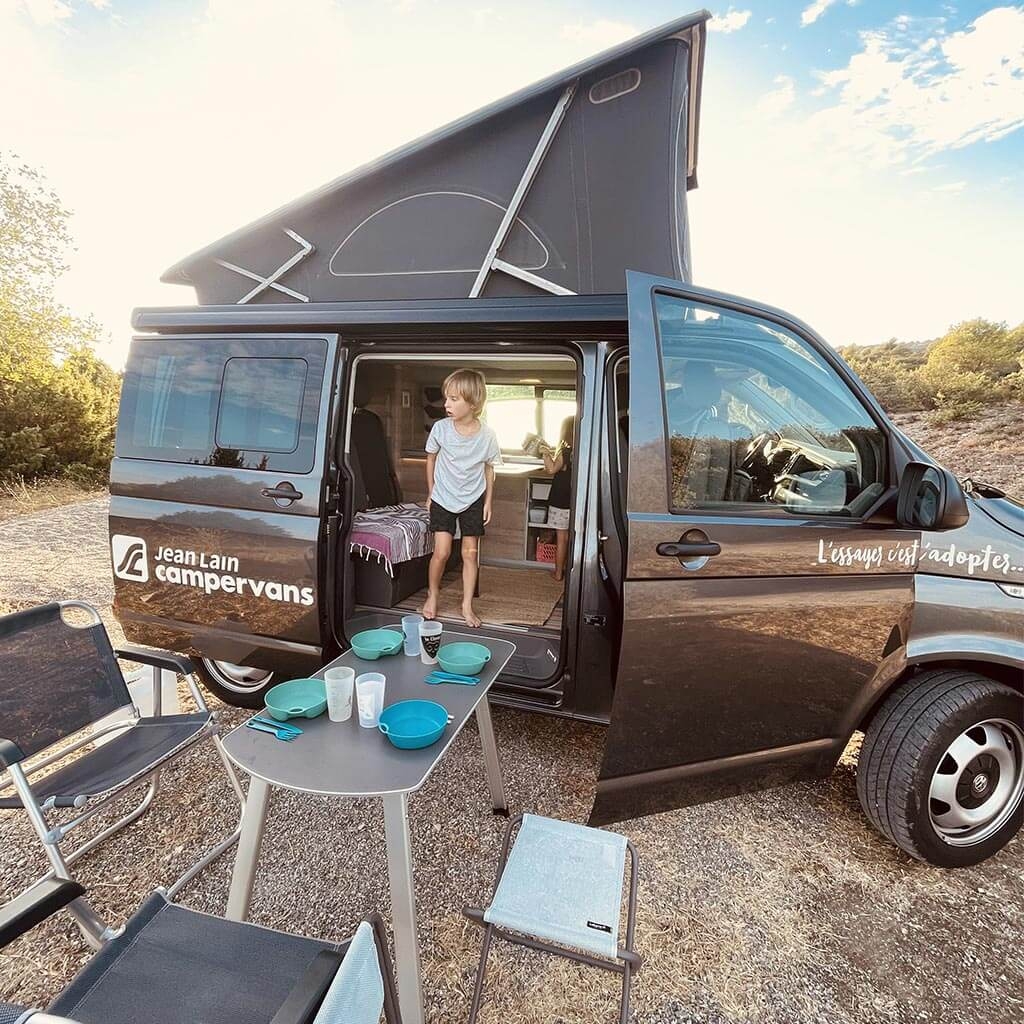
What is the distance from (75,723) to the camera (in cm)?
231

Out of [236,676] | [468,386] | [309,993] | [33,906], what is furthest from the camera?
[468,386]

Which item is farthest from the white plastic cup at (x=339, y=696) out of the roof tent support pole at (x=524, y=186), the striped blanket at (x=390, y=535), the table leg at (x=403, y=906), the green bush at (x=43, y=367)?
the green bush at (x=43, y=367)

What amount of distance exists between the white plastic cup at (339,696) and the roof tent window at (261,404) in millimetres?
1326

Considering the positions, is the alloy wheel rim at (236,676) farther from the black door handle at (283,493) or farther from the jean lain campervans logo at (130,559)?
the black door handle at (283,493)

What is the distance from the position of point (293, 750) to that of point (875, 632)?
2.08 meters

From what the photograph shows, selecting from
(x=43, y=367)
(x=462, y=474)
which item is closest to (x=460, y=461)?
(x=462, y=474)

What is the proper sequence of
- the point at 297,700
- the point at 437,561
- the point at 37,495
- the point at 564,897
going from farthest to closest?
the point at 37,495 < the point at 437,561 < the point at 297,700 < the point at 564,897

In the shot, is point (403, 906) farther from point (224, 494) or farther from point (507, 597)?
point (507, 597)

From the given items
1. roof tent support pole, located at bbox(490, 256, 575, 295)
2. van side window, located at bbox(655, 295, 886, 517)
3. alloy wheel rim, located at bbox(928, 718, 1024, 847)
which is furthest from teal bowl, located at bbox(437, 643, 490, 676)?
roof tent support pole, located at bbox(490, 256, 575, 295)

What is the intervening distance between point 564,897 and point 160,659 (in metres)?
1.89

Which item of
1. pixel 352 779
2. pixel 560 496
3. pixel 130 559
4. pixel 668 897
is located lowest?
pixel 668 897

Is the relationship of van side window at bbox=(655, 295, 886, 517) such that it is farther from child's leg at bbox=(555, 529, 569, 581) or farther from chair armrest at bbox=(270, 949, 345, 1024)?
child's leg at bbox=(555, 529, 569, 581)

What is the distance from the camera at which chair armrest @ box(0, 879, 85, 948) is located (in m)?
1.22

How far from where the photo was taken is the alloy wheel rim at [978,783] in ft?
7.42
